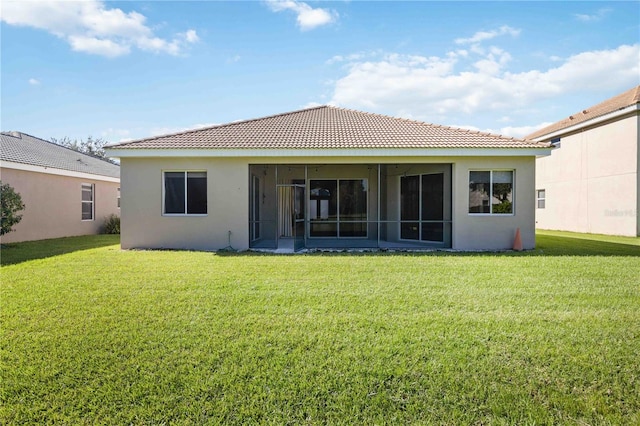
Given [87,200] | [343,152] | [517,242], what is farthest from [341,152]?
[87,200]

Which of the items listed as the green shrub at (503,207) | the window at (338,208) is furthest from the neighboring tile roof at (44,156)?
the green shrub at (503,207)

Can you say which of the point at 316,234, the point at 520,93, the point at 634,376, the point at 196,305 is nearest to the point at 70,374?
the point at 196,305

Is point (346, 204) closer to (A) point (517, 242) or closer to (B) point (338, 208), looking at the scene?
(B) point (338, 208)

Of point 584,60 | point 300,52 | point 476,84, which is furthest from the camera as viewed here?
point 476,84

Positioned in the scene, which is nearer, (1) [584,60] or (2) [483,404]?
(2) [483,404]

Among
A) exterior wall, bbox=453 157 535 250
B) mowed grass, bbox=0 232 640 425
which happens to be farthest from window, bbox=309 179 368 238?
mowed grass, bbox=0 232 640 425

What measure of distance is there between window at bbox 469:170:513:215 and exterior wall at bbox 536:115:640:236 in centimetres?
920

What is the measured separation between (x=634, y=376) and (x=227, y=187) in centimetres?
1074

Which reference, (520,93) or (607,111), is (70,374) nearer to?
(607,111)

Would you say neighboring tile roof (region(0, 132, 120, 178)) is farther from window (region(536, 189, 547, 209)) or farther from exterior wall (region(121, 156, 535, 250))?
window (region(536, 189, 547, 209))

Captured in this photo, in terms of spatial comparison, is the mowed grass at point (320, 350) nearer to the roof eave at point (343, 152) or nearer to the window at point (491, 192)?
the window at point (491, 192)

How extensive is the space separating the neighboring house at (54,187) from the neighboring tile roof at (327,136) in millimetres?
6543

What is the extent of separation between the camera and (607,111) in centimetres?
1825

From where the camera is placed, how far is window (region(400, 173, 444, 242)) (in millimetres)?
13008
